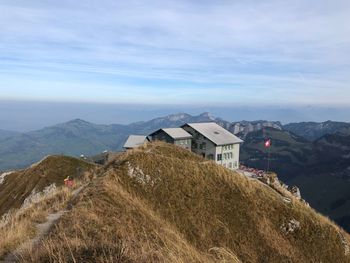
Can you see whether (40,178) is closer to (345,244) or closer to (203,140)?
(203,140)

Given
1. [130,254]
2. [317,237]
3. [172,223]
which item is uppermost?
[130,254]

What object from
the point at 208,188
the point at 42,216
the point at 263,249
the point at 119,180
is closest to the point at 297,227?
the point at 263,249

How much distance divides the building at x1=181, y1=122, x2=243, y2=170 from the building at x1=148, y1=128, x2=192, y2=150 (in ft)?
7.89

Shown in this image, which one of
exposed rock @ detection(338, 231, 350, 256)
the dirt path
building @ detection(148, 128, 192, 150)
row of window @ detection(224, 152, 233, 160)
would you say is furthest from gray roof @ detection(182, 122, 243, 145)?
the dirt path

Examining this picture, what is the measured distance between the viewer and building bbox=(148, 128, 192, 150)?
103m

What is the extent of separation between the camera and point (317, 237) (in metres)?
35.1

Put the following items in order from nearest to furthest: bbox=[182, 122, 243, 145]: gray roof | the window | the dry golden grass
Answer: the dry golden grass, the window, bbox=[182, 122, 243, 145]: gray roof

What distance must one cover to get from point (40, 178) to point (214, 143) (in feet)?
156

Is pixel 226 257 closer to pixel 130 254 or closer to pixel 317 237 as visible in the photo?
pixel 130 254

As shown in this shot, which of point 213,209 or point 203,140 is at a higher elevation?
point 213,209

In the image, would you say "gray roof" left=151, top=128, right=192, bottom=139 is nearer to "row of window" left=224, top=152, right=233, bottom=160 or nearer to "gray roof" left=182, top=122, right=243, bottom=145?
"gray roof" left=182, top=122, right=243, bottom=145

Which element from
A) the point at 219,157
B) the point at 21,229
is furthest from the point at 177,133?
the point at 21,229

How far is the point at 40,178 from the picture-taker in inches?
3108

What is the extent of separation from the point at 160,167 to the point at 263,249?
11.8 metres
